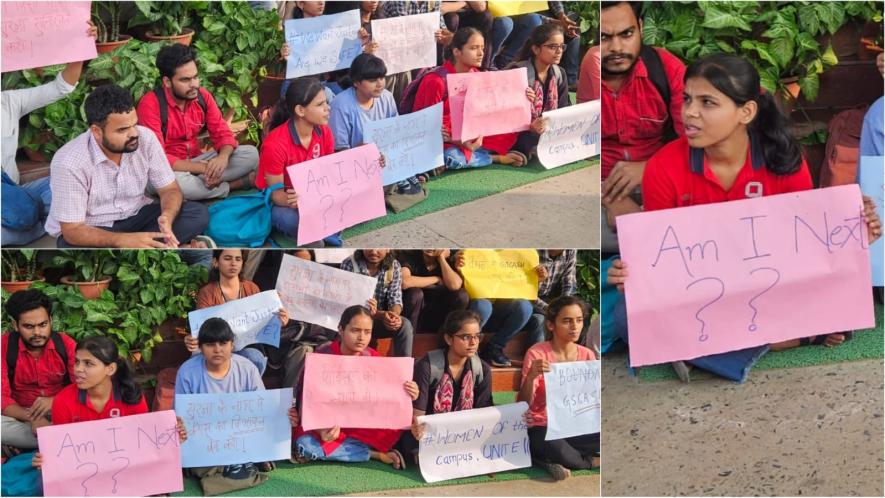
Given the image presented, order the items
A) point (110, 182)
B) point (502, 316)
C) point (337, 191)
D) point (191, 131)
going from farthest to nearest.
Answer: point (502, 316) → point (337, 191) → point (191, 131) → point (110, 182)

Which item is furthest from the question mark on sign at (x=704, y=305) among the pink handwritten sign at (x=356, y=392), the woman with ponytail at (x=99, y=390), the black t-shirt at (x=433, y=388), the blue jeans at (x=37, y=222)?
the blue jeans at (x=37, y=222)

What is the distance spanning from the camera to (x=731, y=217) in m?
3.27

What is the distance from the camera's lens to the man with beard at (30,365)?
11.1ft

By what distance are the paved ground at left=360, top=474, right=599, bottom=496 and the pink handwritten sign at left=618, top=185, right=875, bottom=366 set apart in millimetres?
549

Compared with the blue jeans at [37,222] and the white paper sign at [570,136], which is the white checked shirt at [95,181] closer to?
the blue jeans at [37,222]

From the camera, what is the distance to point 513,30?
4.09 m

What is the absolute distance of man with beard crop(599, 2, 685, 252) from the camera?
3.55 meters

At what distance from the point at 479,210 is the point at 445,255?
40cm

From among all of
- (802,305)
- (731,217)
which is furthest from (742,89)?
(802,305)

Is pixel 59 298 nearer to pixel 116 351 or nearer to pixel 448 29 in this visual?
pixel 116 351

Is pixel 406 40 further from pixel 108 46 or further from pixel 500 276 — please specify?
pixel 108 46

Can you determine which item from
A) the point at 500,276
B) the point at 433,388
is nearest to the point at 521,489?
the point at 433,388

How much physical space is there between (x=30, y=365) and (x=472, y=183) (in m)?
1.86

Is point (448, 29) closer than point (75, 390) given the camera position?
No
